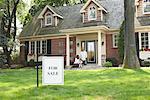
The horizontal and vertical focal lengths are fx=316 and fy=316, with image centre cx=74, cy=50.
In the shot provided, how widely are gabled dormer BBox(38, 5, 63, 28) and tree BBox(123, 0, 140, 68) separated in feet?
46.1

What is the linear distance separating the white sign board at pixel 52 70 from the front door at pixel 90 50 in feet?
64.7

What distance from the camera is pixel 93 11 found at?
29312 mm

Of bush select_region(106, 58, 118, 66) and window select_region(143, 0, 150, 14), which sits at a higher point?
window select_region(143, 0, 150, 14)

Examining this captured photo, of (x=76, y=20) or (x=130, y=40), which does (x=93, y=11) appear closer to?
(x=76, y=20)

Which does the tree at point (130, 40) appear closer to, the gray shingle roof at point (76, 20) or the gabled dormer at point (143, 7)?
the gray shingle roof at point (76, 20)

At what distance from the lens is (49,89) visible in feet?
32.3

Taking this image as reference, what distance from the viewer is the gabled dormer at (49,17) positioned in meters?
32.1

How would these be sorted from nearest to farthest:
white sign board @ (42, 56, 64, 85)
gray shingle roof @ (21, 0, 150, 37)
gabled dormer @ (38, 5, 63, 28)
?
1. white sign board @ (42, 56, 64, 85)
2. gray shingle roof @ (21, 0, 150, 37)
3. gabled dormer @ (38, 5, 63, 28)

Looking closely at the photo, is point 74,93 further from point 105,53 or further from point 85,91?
point 105,53

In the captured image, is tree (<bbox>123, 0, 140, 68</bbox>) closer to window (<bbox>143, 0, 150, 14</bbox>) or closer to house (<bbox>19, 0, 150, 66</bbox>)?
house (<bbox>19, 0, 150, 66</bbox>)

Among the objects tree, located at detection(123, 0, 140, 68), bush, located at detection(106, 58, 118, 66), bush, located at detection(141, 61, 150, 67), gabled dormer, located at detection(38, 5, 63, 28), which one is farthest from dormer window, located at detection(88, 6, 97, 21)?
tree, located at detection(123, 0, 140, 68)

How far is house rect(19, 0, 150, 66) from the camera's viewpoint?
26.6 meters

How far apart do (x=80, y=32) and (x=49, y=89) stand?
17869 mm

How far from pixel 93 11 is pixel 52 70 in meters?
20.2
